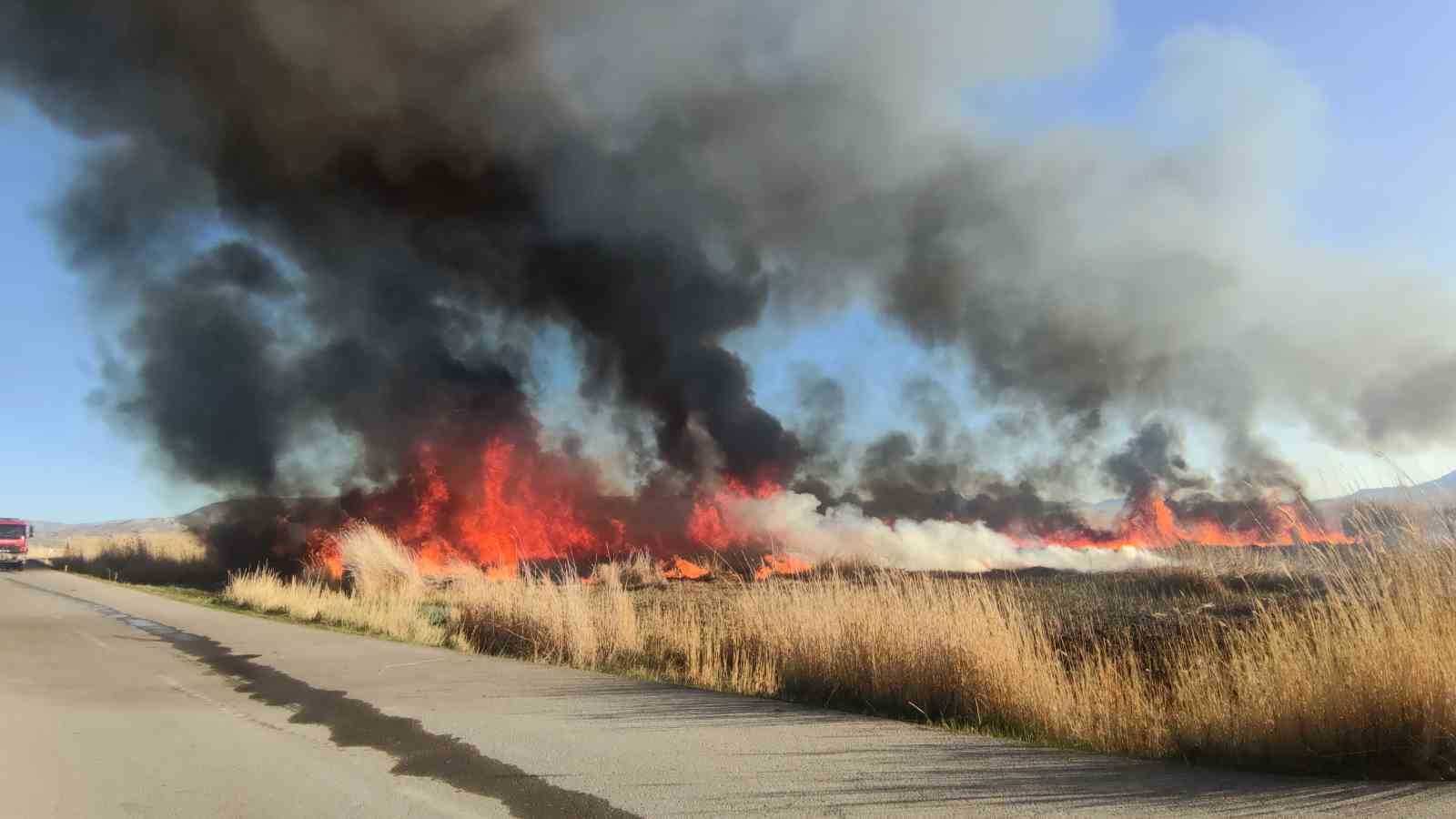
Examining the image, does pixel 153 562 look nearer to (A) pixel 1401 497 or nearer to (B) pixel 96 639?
(B) pixel 96 639

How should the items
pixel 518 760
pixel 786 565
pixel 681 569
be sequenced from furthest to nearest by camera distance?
pixel 681 569, pixel 786 565, pixel 518 760

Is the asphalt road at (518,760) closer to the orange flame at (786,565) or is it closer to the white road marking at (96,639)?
the white road marking at (96,639)

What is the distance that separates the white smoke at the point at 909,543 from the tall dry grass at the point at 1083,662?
21105mm

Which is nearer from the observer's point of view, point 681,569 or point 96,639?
point 96,639

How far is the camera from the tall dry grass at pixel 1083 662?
5.69m

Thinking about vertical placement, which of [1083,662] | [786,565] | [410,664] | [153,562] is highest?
[786,565]

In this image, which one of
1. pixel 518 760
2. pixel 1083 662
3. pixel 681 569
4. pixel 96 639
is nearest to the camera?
pixel 518 760

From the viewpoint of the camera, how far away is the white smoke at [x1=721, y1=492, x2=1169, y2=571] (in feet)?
123

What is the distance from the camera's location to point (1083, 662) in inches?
393

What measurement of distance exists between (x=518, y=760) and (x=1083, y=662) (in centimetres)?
641

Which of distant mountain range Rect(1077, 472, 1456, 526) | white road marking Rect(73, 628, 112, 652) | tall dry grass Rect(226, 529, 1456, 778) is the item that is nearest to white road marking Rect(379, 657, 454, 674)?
tall dry grass Rect(226, 529, 1456, 778)

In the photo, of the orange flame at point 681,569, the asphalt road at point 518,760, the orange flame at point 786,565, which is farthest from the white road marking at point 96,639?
the orange flame at point 681,569

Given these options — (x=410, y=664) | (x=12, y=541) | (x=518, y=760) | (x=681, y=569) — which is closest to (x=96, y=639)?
(x=410, y=664)

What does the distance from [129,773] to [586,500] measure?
36067 millimetres
